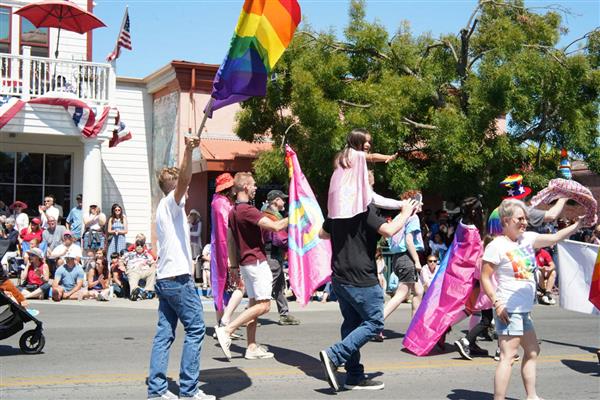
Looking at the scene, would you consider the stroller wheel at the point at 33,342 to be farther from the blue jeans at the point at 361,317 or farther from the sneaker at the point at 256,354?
the blue jeans at the point at 361,317

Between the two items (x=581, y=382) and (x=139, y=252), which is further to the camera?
(x=139, y=252)

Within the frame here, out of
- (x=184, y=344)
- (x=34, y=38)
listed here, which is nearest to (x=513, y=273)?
(x=184, y=344)

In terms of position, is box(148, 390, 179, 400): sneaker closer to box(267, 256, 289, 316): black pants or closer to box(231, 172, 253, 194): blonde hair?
box(231, 172, 253, 194): blonde hair

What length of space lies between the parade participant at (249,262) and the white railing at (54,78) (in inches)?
469

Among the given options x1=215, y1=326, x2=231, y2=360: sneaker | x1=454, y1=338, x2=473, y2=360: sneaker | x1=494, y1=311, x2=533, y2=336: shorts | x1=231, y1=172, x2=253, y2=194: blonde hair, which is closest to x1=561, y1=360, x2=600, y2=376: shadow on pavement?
x1=454, y1=338, x2=473, y2=360: sneaker

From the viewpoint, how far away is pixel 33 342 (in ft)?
27.5

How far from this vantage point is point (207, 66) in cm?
2050

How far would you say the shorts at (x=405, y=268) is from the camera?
952 centimetres

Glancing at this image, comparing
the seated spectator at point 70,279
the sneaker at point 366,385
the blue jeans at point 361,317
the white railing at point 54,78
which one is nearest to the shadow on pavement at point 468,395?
the sneaker at point 366,385

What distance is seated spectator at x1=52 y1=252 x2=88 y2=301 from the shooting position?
592 inches

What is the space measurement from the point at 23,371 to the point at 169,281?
2.43 metres

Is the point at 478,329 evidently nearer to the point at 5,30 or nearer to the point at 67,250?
the point at 67,250

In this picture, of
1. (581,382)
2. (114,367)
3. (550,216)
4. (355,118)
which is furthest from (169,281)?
(355,118)

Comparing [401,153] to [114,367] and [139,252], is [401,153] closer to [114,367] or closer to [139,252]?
[139,252]
